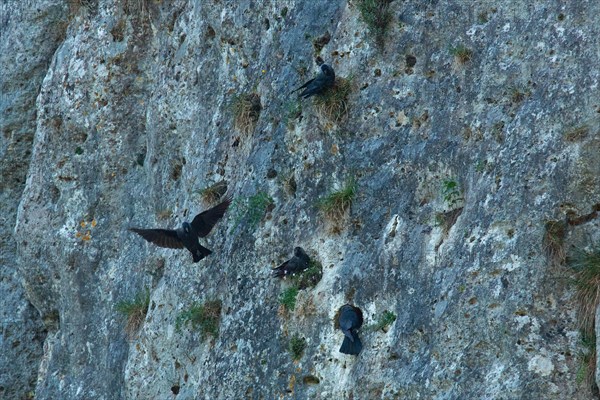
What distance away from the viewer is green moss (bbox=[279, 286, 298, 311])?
394 inches

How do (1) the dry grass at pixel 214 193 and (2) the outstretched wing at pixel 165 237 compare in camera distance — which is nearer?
(2) the outstretched wing at pixel 165 237

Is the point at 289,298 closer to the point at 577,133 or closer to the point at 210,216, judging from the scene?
the point at 210,216

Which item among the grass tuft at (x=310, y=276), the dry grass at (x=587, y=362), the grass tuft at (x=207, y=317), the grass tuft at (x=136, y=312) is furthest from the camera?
the grass tuft at (x=136, y=312)

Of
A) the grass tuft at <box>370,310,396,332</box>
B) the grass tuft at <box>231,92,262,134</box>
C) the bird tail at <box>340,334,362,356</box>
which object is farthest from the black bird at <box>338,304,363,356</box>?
the grass tuft at <box>231,92,262,134</box>

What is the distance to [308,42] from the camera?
36.2 ft

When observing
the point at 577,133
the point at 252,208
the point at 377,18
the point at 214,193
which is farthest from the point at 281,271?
the point at 577,133

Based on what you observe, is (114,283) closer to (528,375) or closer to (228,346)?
(228,346)

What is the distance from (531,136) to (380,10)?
2.28m

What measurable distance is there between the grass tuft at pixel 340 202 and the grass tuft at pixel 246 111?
5.51 ft

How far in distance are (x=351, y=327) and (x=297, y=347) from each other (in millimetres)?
668

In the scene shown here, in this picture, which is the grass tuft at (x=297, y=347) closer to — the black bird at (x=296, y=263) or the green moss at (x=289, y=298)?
the green moss at (x=289, y=298)

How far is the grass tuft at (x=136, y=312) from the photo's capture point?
12211 mm

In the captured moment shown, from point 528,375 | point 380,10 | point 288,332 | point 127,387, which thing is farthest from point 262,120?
point 528,375

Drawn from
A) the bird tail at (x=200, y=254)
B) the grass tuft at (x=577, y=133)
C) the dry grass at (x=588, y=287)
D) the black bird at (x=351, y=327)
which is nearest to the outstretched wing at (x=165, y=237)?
the bird tail at (x=200, y=254)
